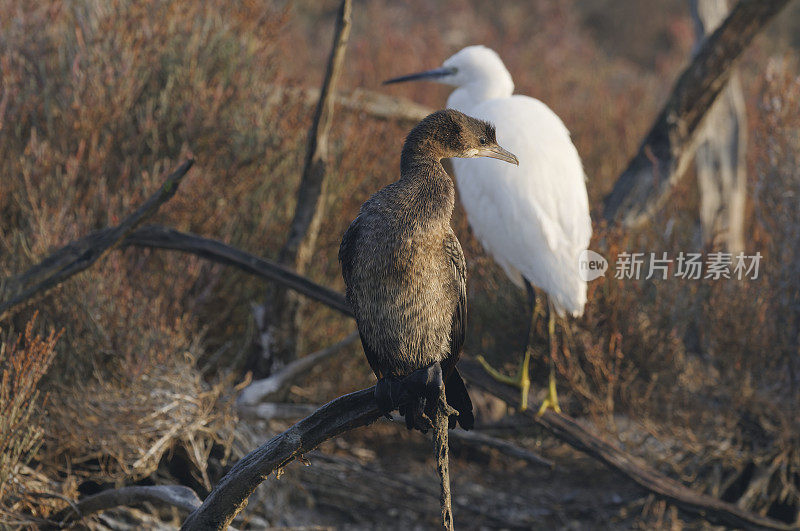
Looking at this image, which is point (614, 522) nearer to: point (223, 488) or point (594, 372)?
point (594, 372)

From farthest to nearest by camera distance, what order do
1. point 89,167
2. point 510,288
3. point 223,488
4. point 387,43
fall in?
1. point 387,43
2. point 510,288
3. point 89,167
4. point 223,488

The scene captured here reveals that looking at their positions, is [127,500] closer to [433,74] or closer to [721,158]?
[433,74]

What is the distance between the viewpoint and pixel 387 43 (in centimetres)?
742

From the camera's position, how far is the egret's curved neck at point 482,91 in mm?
3742

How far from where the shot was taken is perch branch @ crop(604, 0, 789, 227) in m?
4.26

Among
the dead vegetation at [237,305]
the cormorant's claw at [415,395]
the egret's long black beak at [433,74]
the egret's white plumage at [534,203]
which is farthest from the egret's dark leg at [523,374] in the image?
the cormorant's claw at [415,395]

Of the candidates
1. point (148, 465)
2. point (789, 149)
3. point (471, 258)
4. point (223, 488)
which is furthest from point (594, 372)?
point (223, 488)

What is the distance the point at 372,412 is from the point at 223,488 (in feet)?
1.55

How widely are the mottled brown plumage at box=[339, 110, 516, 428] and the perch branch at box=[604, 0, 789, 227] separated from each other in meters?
2.70

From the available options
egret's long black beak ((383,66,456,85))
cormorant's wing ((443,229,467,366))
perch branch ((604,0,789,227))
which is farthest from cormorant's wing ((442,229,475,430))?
perch branch ((604,0,789,227))

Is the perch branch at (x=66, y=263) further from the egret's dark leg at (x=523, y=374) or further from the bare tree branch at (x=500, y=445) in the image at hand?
the bare tree branch at (x=500, y=445)

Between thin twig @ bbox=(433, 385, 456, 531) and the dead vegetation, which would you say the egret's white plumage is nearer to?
the dead vegetation

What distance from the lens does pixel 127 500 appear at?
2.67 m

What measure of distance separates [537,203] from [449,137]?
1589mm
